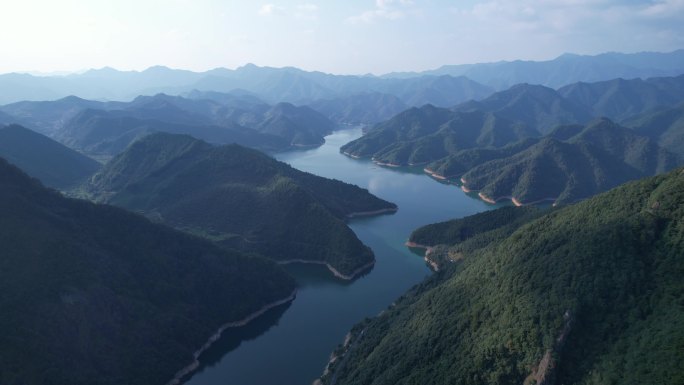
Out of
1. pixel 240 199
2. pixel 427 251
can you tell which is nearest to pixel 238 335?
pixel 427 251

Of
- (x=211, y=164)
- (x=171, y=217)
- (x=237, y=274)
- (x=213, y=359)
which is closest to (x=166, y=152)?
(x=211, y=164)

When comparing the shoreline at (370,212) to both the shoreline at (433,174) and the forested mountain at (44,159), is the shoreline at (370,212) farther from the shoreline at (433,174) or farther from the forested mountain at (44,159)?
the forested mountain at (44,159)

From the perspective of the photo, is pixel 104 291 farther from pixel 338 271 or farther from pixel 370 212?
pixel 370 212

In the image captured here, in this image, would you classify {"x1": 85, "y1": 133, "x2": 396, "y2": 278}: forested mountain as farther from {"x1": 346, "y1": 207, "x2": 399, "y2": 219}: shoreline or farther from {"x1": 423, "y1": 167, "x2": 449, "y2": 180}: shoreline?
{"x1": 423, "y1": 167, "x2": 449, "y2": 180}: shoreline

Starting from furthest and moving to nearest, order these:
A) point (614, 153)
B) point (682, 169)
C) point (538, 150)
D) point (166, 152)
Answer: point (614, 153) → point (538, 150) → point (166, 152) → point (682, 169)

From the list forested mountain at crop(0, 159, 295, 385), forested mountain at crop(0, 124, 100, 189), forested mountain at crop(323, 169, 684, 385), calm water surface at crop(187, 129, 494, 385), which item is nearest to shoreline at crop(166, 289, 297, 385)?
forested mountain at crop(0, 159, 295, 385)

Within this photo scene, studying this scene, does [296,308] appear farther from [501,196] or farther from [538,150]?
[538,150]
